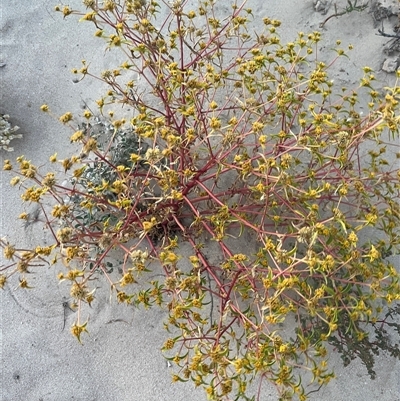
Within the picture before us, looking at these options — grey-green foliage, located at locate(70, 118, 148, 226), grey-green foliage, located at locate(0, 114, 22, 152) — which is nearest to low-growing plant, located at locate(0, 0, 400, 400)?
grey-green foliage, located at locate(70, 118, 148, 226)

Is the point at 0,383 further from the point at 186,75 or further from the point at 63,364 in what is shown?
the point at 186,75

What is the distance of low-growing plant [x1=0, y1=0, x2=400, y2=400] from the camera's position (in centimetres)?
144

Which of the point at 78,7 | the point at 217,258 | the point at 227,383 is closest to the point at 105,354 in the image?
the point at 217,258

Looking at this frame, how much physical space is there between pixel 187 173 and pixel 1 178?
44.1 inches

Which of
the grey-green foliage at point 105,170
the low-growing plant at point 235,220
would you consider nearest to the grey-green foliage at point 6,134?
the low-growing plant at point 235,220

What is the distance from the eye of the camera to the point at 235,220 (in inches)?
62.4

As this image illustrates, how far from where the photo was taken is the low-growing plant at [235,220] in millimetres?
1444

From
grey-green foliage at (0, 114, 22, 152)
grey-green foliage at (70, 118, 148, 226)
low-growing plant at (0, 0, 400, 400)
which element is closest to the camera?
low-growing plant at (0, 0, 400, 400)

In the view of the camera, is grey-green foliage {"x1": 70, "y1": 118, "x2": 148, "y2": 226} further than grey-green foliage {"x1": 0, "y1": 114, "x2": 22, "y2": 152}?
No

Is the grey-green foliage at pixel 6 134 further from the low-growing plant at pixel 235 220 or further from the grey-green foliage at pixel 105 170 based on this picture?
the grey-green foliage at pixel 105 170

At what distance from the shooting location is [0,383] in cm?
194

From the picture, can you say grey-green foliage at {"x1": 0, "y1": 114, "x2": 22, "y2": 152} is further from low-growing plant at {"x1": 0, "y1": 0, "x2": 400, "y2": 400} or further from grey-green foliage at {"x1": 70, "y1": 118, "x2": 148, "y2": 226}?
grey-green foliage at {"x1": 70, "y1": 118, "x2": 148, "y2": 226}

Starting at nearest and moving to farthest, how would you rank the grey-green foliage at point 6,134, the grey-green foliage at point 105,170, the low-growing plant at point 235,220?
the low-growing plant at point 235,220
the grey-green foliage at point 105,170
the grey-green foliage at point 6,134

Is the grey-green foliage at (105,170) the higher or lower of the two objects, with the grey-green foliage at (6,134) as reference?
lower
